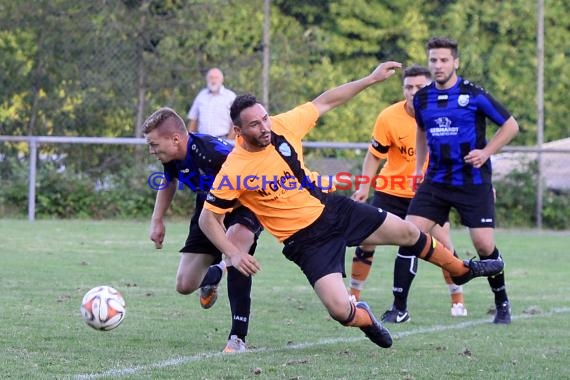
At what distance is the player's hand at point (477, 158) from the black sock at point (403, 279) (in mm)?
1022

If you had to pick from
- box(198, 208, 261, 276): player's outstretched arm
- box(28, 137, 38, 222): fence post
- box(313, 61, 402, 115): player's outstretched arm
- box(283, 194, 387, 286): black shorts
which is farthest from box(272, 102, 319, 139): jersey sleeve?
box(28, 137, 38, 222): fence post

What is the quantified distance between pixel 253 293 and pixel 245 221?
2729 millimetres

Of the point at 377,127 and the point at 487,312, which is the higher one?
the point at 377,127


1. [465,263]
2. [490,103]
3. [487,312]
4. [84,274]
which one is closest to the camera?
[465,263]

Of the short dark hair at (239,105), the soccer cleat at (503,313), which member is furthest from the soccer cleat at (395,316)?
the short dark hair at (239,105)

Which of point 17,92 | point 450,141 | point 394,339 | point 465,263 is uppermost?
point 17,92

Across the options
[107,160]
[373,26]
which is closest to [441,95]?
[107,160]

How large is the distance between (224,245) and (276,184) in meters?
0.47

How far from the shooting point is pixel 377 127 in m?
9.05

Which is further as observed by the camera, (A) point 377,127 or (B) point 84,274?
(B) point 84,274

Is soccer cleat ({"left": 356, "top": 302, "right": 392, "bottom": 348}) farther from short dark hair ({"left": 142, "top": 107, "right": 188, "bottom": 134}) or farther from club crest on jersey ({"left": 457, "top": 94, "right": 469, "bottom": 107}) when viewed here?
club crest on jersey ({"left": 457, "top": 94, "right": 469, "bottom": 107})

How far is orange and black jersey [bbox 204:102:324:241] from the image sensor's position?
638 centimetres

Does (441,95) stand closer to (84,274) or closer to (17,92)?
(84,274)

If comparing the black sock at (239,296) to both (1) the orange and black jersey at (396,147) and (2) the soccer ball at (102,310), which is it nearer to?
→ (2) the soccer ball at (102,310)
